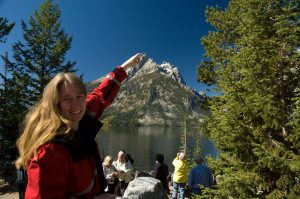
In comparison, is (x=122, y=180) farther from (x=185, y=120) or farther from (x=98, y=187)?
(x=185, y=120)

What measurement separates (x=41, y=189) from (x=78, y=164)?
28 cm

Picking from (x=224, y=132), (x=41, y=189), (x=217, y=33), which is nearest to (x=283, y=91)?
(x=224, y=132)

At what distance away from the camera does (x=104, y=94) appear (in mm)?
2803

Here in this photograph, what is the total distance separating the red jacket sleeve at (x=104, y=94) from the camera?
2.60m

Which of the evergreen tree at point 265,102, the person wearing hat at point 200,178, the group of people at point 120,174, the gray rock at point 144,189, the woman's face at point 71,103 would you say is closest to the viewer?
the woman's face at point 71,103

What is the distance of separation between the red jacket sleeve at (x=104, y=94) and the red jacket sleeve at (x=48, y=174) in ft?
2.49

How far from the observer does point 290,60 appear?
728 centimetres

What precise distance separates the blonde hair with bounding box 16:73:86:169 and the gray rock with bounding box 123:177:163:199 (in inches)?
387

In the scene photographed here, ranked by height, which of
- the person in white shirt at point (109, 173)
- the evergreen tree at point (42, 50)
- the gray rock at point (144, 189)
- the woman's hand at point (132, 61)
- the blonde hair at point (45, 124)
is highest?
the evergreen tree at point (42, 50)

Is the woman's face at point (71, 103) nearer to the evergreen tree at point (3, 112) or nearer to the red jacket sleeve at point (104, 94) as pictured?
the red jacket sleeve at point (104, 94)

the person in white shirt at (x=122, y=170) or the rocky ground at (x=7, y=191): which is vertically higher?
the person in white shirt at (x=122, y=170)

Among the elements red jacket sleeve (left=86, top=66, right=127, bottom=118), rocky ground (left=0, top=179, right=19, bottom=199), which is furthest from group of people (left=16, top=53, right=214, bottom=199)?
rocky ground (left=0, top=179, right=19, bottom=199)

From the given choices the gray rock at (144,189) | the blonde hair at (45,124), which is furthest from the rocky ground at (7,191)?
the blonde hair at (45,124)

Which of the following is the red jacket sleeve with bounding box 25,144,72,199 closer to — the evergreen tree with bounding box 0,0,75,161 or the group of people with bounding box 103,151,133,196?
the group of people with bounding box 103,151,133,196
